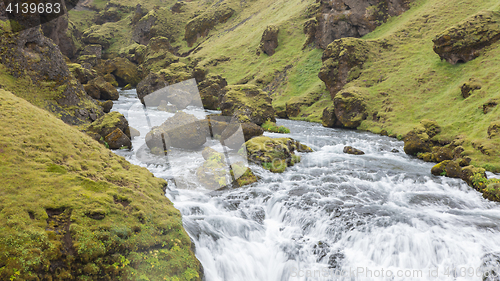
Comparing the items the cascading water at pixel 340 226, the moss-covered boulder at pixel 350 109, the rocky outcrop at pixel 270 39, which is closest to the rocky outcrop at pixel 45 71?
the cascading water at pixel 340 226

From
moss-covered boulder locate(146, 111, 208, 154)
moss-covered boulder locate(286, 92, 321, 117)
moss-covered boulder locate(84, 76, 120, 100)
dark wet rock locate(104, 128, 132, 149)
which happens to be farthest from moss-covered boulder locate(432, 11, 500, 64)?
moss-covered boulder locate(84, 76, 120, 100)

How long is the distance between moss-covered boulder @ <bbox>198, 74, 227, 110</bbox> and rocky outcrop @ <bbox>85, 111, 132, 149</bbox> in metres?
22.1

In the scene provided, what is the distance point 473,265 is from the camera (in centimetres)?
786

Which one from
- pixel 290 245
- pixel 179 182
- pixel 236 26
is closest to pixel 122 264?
pixel 290 245

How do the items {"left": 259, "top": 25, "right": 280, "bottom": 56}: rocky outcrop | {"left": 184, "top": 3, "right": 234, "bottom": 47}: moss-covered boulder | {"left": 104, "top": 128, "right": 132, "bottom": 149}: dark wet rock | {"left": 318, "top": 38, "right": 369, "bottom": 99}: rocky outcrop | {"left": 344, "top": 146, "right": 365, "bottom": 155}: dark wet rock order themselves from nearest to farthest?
{"left": 104, "top": 128, "right": 132, "bottom": 149}: dark wet rock → {"left": 344, "top": 146, "right": 365, "bottom": 155}: dark wet rock → {"left": 318, "top": 38, "right": 369, "bottom": 99}: rocky outcrop → {"left": 259, "top": 25, "right": 280, "bottom": 56}: rocky outcrop → {"left": 184, "top": 3, "right": 234, "bottom": 47}: moss-covered boulder

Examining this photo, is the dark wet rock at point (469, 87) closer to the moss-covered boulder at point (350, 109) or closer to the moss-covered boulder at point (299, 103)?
the moss-covered boulder at point (350, 109)

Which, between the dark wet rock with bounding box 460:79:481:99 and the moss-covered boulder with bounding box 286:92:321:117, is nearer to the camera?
the dark wet rock with bounding box 460:79:481:99

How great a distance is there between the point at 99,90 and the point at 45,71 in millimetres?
15533

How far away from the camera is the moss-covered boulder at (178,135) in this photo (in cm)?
1772

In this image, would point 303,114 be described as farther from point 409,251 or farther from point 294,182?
point 409,251

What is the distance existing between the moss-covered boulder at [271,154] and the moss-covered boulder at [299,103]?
77.0 ft

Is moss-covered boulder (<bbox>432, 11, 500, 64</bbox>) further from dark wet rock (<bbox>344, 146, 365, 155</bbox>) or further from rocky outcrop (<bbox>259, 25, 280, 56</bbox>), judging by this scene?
rocky outcrop (<bbox>259, 25, 280, 56</bbox>)

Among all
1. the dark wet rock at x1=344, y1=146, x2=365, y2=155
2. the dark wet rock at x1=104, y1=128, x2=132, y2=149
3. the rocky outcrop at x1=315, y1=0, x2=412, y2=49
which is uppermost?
the rocky outcrop at x1=315, y1=0, x2=412, y2=49

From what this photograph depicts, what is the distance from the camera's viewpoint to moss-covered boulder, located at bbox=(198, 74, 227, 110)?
40.2m
